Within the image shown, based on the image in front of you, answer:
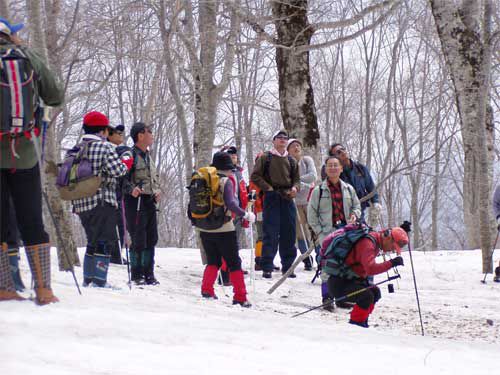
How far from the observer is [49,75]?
4.30 metres

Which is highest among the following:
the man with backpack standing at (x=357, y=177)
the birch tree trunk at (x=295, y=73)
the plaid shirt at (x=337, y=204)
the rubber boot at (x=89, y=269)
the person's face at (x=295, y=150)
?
the birch tree trunk at (x=295, y=73)

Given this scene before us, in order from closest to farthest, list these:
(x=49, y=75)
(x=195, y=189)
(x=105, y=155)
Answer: (x=49, y=75) → (x=105, y=155) → (x=195, y=189)

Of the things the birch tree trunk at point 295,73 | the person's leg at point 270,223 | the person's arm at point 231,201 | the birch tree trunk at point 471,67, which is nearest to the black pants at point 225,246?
the person's arm at point 231,201

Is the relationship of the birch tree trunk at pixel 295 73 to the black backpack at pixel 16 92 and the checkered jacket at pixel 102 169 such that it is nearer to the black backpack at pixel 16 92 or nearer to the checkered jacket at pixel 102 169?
the checkered jacket at pixel 102 169

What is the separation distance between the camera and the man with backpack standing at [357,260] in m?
5.69

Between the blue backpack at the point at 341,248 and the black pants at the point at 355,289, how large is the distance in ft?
0.18

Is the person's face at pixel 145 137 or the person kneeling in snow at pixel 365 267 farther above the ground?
the person's face at pixel 145 137

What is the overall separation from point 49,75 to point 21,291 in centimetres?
165

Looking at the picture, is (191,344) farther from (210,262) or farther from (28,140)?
(210,262)

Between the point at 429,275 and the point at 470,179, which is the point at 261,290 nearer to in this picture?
the point at 429,275

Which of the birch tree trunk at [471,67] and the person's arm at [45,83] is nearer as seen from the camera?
the person's arm at [45,83]

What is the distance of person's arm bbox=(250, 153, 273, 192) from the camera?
872 cm

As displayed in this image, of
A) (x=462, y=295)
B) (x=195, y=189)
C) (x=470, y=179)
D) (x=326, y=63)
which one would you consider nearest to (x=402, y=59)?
(x=326, y=63)

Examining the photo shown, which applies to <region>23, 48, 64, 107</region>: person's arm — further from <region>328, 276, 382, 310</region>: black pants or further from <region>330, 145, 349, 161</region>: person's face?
<region>330, 145, 349, 161</region>: person's face
